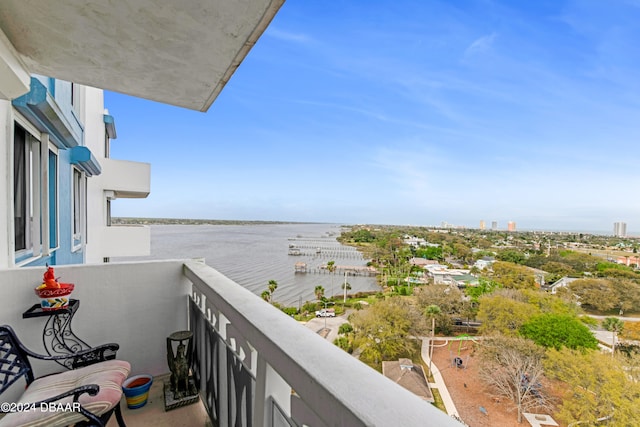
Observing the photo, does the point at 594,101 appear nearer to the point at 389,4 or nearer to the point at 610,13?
the point at 610,13

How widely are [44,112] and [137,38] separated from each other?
1784 millimetres

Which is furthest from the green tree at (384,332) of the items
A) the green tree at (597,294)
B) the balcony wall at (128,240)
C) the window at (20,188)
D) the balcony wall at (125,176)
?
the window at (20,188)

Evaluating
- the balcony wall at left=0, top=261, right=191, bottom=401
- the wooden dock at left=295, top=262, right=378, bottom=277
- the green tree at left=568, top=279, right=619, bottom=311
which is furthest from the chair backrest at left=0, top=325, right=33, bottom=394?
the wooden dock at left=295, top=262, right=378, bottom=277

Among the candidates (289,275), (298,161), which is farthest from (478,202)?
(289,275)

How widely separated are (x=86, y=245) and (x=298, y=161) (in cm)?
1896

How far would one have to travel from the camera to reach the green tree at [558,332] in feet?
44.5

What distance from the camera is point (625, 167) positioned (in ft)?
52.1

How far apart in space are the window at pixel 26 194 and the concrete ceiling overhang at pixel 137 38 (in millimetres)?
1222

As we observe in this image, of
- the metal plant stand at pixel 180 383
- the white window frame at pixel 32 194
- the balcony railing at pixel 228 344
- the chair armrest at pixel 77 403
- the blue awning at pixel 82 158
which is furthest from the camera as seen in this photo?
the blue awning at pixel 82 158

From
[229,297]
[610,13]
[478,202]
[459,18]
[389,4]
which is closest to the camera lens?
[229,297]

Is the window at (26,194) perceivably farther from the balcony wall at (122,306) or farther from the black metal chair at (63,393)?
the black metal chair at (63,393)

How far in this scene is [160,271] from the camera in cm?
207

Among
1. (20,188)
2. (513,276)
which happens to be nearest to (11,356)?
(20,188)

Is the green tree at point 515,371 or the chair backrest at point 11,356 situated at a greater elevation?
the chair backrest at point 11,356
